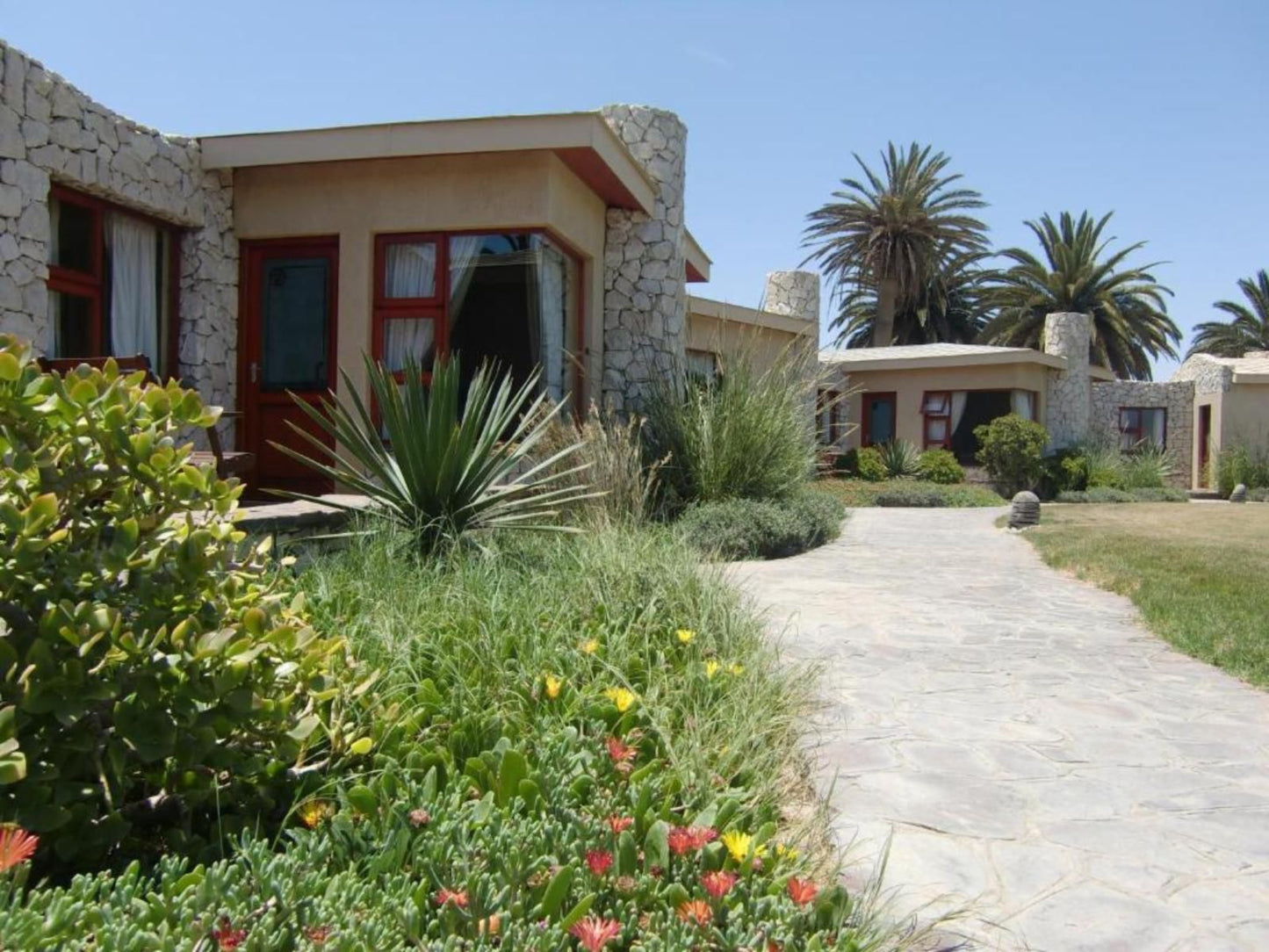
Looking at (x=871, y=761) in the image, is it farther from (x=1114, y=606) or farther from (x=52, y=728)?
(x=1114, y=606)

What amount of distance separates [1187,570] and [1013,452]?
13387 millimetres

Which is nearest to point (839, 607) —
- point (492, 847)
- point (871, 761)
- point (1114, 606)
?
point (1114, 606)

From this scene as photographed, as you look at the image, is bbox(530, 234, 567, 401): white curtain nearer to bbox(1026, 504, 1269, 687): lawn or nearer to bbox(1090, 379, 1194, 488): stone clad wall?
bbox(1026, 504, 1269, 687): lawn

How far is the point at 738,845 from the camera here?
1946mm

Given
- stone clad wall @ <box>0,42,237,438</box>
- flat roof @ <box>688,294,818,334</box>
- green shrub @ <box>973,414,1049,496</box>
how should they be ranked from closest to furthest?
stone clad wall @ <box>0,42,237,438</box>, flat roof @ <box>688,294,818,334</box>, green shrub @ <box>973,414,1049,496</box>

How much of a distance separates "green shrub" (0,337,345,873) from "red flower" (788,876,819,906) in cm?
109

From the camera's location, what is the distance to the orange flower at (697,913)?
1.68m

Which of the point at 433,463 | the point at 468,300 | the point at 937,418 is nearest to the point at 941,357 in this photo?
the point at 937,418

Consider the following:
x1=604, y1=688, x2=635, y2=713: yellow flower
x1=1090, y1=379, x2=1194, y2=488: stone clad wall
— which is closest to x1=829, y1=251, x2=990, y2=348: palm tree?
x1=1090, y1=379, x2=1194, y2=488: stone clad wall

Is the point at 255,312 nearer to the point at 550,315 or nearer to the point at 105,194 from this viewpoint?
the point at 105,194

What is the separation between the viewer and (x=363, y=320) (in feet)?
26.1

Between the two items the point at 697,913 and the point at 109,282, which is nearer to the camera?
the point at 697,913

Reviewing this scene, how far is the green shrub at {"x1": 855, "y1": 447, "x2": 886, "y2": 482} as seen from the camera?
20.1 meters

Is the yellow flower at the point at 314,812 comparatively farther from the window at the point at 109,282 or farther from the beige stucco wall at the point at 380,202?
the beige stucco wall at the point at 380,202
